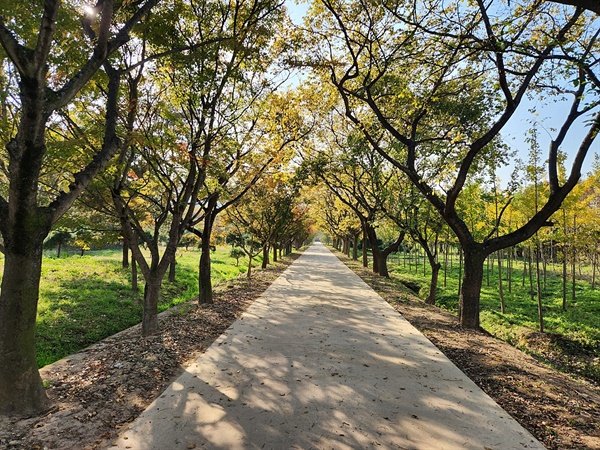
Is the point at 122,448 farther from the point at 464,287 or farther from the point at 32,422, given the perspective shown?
the point at 464,287

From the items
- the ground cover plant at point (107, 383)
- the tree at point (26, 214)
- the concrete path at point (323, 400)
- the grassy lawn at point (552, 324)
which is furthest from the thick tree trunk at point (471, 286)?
the tree at point (26, 214)

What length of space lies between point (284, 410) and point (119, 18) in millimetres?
6442

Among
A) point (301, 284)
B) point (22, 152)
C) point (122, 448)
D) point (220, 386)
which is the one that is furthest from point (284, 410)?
point (301, 284)

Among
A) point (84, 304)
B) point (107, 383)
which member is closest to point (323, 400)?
point (107, 383)

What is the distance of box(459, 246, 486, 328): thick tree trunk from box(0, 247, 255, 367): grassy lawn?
8238 millimetres

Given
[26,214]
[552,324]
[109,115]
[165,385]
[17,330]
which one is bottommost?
[552,324]

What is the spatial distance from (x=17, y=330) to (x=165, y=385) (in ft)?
5.77

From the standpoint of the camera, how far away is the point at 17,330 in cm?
330

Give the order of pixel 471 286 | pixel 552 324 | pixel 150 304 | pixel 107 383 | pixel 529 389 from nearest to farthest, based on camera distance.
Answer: pixel 107 383, pixel 529 389, pixel 150 304, pixel 471 286, pixel 552 324

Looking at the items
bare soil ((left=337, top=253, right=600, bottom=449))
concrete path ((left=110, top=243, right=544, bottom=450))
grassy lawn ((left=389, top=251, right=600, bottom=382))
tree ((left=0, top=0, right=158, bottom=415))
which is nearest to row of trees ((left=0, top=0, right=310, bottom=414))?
tree ((left=0, top=0, right=158, bottom=415))

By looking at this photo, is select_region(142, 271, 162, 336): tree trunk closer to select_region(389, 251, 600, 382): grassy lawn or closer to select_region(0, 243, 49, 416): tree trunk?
select_region(0, 243, 49, 416): tree trunk

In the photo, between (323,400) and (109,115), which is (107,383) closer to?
(323,400)

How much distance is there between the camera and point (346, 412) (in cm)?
354

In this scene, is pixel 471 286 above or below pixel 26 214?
below
